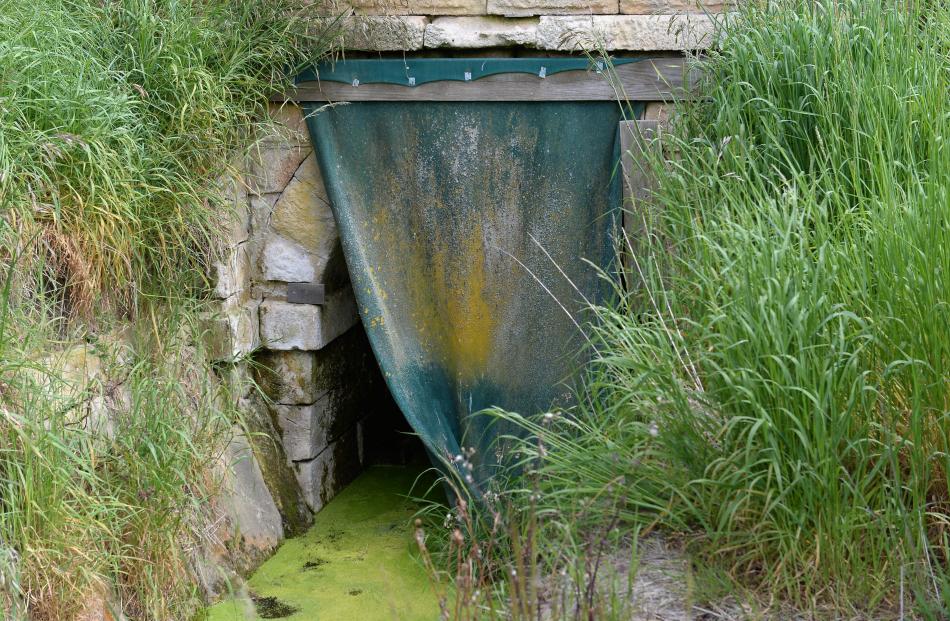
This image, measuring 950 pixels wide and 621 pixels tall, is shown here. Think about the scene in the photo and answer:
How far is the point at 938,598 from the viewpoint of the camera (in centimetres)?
228

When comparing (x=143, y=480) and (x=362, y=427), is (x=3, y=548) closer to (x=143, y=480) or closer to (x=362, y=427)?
(x=143, y=480)

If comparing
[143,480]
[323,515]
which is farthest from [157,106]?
[323,515]

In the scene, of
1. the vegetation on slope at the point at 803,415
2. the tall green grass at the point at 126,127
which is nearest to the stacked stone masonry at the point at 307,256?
the tall green grass at the point at 126,127

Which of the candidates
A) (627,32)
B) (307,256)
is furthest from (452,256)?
(627,32)

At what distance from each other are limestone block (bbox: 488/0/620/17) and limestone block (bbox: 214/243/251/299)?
1.57 metres

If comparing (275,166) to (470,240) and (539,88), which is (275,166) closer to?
(470,240)

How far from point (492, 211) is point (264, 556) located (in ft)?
6.08

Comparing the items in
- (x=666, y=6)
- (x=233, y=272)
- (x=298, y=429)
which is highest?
(x=666, y=6)

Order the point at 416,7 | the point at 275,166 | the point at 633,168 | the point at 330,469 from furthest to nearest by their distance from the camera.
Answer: the point at 330,469
the point at 275,166
the point at 416,7
the point at 633,168

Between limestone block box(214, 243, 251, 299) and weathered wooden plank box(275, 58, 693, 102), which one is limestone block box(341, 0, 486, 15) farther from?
limestone block box(214, 243, 251, 299)

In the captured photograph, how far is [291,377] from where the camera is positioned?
4746mm

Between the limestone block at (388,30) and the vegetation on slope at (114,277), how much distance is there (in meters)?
0.17

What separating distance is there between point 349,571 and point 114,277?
1.64m

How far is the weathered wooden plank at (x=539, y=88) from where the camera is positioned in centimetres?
414
